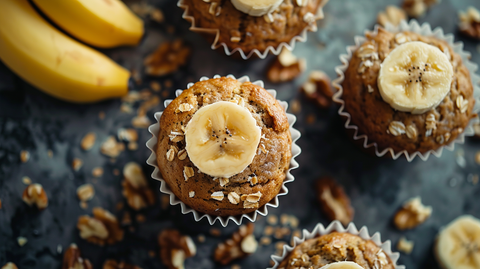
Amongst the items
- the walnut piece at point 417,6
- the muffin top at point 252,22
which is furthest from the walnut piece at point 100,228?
the walnut piece at point 417,6

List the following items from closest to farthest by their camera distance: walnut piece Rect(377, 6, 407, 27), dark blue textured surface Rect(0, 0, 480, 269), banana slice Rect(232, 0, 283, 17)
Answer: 1. banana slice Rect(232, 0, 283, 17)
2. dark blue textured surface Rect(0, 0, 480, 269)
3. walnut piece Rect(377, 6, 407, 27)

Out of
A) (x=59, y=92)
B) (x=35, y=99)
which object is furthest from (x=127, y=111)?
(x=35, y=99)

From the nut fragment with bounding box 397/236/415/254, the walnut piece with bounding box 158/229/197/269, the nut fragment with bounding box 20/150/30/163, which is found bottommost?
the nut fragment with bounding box 20/150/30/163

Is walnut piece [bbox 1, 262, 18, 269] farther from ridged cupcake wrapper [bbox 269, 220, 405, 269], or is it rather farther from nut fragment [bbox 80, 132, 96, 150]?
ridged cupcake wrapper [bbox 269, 220, 405, 269]

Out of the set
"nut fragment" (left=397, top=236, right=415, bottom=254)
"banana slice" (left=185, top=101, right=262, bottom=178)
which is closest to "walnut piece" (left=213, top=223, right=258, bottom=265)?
"banana slice" (left=185, top=101, right=262, bottom=178)

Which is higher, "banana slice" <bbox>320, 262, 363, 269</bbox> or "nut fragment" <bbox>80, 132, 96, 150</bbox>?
"banana slice" <bbox>320, 262, 363, 269</bbox>

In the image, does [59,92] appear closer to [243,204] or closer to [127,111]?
[127,111]
